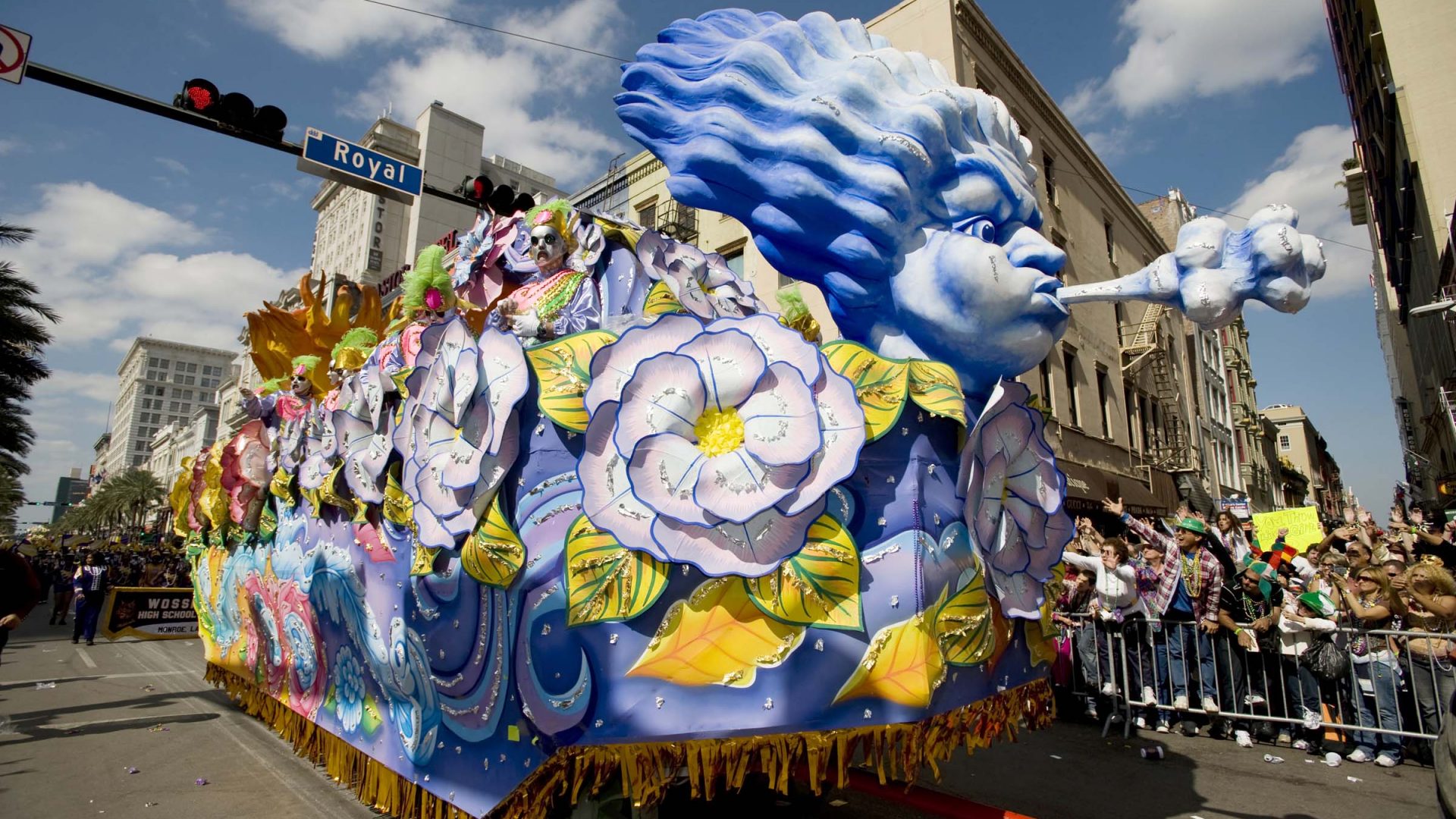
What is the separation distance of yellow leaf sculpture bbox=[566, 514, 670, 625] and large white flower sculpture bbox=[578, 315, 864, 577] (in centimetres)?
9

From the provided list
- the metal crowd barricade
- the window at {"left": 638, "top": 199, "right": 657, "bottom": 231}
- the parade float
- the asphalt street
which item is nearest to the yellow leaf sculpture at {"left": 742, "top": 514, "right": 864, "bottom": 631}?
the parade float

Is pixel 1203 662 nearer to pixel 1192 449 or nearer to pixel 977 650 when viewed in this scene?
pixel 977 650

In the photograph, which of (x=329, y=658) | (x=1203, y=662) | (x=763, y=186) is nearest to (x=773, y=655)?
(x=763, y=186)

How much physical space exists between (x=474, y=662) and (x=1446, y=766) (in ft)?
12.2

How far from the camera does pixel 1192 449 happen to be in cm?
2442

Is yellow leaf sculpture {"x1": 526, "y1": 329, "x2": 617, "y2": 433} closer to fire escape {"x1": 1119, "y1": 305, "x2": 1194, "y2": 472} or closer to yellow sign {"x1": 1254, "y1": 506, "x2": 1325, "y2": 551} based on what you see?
yellow sign {"x1": 1254, "y1": 506, "x2": 1325, "y2": 551}

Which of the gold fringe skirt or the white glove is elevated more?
the white glove

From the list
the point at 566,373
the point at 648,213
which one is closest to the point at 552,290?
the point at 566,373

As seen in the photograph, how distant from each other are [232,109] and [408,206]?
34.0 metres

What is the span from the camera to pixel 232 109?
17.1ft

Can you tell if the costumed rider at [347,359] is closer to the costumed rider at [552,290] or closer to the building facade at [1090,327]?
the costumed rider at [552,290]

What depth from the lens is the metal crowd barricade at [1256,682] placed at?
5754 millimetres

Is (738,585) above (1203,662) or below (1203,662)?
above

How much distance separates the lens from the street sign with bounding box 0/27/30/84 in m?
4.44
